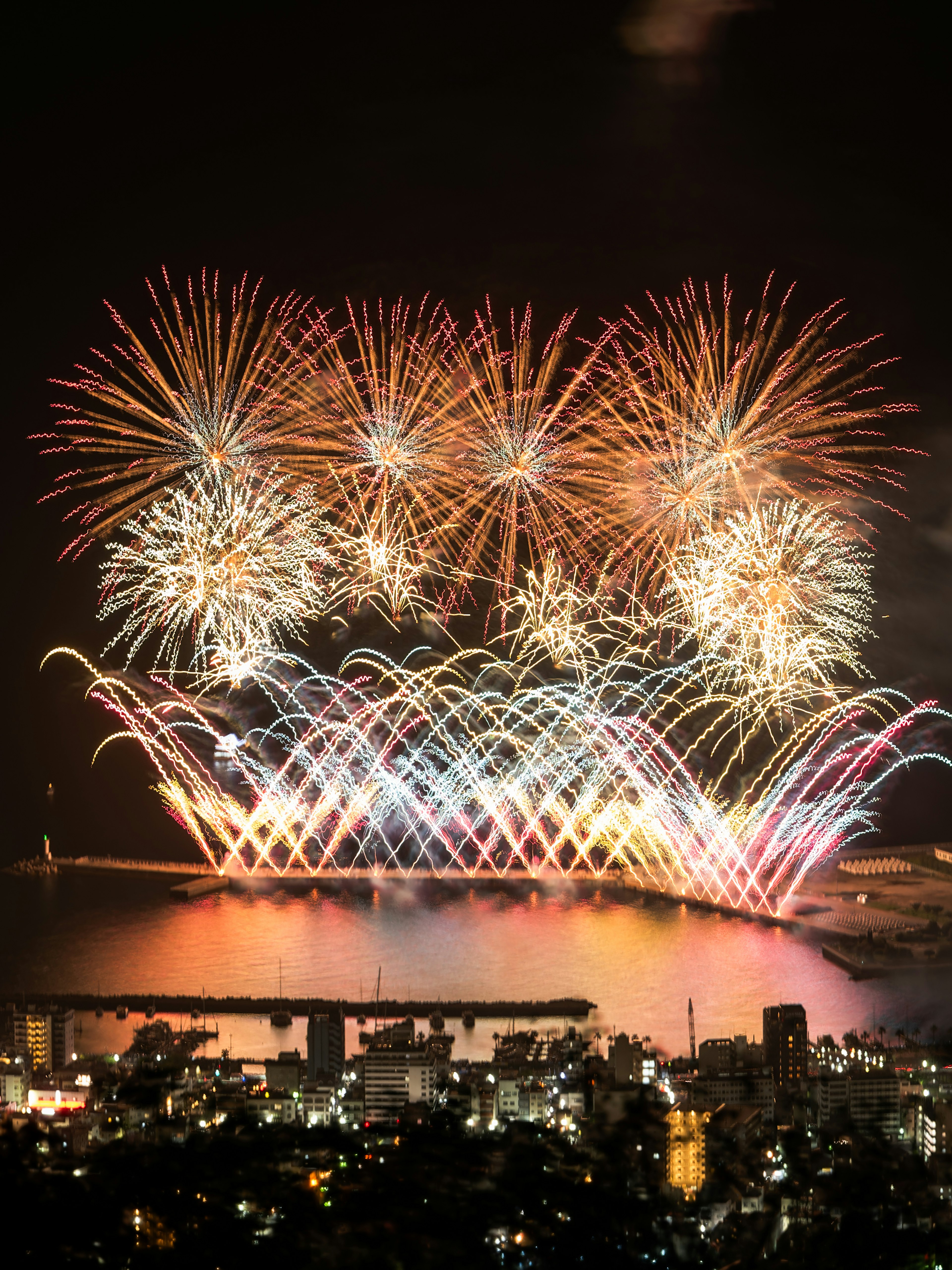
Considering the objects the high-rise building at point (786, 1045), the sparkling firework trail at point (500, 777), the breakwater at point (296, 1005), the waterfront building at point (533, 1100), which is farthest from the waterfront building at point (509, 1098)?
the sparkling firework trail at point (500, 777)

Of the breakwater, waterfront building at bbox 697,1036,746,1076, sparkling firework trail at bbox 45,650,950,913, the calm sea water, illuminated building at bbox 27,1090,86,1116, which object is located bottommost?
illuminated building at bbox 27,1090,86,1116

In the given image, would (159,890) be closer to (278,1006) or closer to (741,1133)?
(278,1006)

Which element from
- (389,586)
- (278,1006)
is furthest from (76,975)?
(389,586)

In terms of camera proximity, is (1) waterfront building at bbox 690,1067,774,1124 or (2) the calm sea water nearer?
(1) waterfront building at bbox 690,1067,774,1124

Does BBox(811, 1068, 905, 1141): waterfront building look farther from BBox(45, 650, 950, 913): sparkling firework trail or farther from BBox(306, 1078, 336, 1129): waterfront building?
BBox(45, 650, 950, 913): sparkling firework trail

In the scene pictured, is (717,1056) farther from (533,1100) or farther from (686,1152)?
(686,1152)

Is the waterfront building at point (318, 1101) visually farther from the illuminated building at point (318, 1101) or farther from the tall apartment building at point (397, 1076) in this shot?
the tall apartment building at point (397, 1076)

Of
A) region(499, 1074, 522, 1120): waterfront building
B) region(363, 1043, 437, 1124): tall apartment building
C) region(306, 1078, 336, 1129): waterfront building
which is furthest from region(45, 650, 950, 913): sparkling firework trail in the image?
region(306, 1078, 336, 1129): waterfront building
